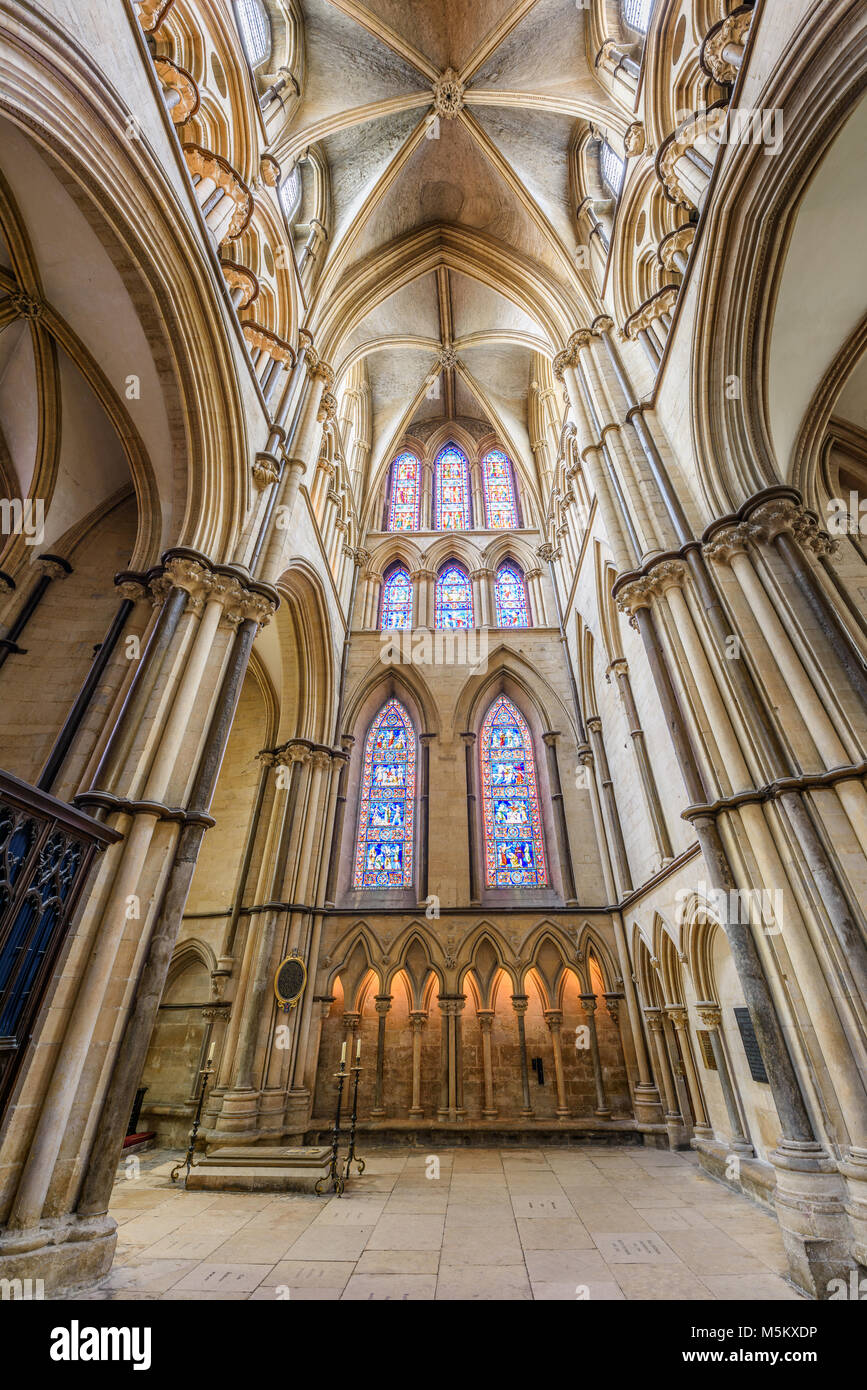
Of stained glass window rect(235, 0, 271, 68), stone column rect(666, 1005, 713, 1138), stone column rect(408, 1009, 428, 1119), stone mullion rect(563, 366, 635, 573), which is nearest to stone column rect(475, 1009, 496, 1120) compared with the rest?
stone column rect(408, 1009, 428, 1119)

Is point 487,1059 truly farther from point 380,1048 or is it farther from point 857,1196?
point 857,1196

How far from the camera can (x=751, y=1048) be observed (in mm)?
5742

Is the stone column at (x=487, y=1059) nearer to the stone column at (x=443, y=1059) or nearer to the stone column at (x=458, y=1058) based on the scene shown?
the stone column at (x=458, y=1058)

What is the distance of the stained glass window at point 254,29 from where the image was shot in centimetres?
980

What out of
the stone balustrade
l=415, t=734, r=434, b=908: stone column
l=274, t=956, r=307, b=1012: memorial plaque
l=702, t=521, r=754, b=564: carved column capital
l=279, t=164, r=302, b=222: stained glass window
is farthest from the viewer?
l=279, t=164, r=302, b=222: stained glass window

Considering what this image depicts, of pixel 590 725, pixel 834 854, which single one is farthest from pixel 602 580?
pixel 834 854

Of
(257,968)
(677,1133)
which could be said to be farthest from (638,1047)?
(257,968)

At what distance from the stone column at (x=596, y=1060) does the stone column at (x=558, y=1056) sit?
45 cm

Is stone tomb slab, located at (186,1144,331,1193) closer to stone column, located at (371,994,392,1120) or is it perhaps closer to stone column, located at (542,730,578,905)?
stone column, located at (371,994,392,1120)

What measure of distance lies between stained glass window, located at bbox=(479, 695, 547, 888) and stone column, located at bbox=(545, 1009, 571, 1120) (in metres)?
2.21

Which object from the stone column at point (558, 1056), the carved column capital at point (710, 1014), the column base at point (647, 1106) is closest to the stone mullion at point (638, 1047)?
the column base at point (647, 1106)

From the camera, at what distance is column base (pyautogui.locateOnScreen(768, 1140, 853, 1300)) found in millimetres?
3557

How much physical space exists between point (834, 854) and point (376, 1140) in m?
8.11

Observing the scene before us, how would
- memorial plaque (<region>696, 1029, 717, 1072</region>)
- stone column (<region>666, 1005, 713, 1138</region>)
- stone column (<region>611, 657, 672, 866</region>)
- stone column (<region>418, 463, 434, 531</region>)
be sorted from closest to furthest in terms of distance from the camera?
memorial plaque (<region>696, 1029, 717, 1072</region>)
stone column (<region>666, 1005, 713, 1138</region>)
stone column (<region>611, 657, 672, 866</region>)
stone column (<region>418, 463, 434, 531</region>)
